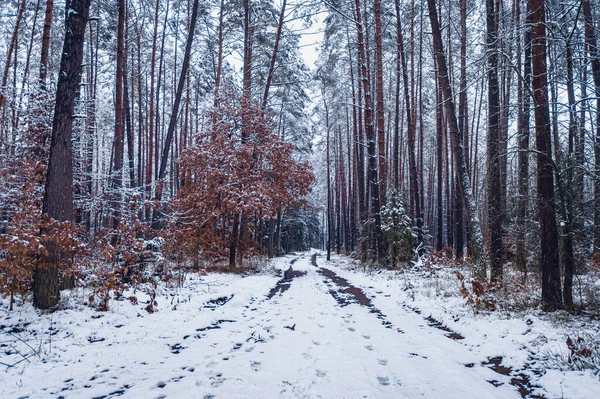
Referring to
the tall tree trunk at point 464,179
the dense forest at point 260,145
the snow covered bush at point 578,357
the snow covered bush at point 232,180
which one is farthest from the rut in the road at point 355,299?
the snow covered bush at point 232,180

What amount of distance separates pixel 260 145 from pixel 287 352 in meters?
10.8

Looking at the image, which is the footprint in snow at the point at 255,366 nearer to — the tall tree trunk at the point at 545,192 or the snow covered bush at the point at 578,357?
the snow covered bush at the point at 578,357

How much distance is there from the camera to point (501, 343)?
A: 4344 mm

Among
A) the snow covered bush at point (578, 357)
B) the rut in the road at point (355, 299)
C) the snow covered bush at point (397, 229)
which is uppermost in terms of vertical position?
the snow covered bush at point (397, 229)

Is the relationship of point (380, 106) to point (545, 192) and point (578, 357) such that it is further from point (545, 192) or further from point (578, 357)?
point (578, 357)

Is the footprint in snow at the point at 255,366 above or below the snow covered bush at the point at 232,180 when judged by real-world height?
below

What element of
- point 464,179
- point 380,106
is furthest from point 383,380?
point 380,106

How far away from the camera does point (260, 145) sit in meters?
13.8

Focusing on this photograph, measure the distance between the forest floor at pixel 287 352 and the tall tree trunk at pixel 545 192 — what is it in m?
0.49

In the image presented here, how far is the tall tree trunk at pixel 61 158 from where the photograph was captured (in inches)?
217

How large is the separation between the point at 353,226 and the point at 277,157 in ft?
53.2

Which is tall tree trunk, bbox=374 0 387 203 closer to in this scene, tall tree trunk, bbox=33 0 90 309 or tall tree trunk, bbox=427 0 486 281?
tall tree trunk, bbox=427 0 486 281

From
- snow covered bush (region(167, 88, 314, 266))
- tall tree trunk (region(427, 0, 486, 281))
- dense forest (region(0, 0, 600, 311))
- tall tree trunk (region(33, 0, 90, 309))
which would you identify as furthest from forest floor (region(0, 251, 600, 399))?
snow covered bush (region(167, 88, 314, 266))

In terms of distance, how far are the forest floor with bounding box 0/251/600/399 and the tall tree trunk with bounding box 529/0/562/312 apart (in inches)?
19.2
